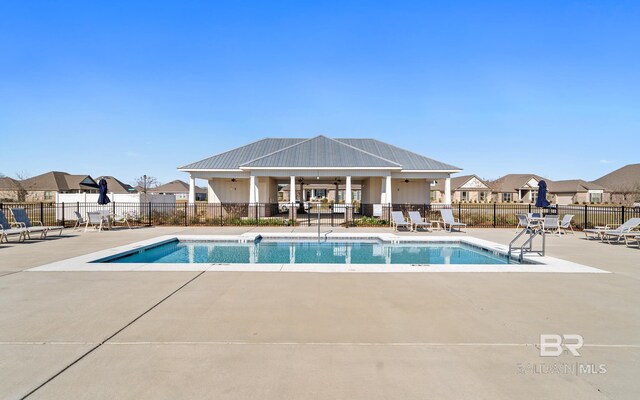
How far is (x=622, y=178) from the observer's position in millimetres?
62500

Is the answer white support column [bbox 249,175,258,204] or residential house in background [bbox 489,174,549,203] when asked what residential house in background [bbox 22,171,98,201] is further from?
residential house in background [bbox 489,174,549,203]

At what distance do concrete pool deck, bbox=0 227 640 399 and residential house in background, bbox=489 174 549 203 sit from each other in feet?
210

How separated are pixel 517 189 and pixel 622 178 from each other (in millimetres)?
18676

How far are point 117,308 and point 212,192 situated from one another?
2238 centimetres

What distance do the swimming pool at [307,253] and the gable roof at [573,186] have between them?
62.3 metres

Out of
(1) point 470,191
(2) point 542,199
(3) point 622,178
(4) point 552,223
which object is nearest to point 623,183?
(3) point 622,178

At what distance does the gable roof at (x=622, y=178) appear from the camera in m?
58.7

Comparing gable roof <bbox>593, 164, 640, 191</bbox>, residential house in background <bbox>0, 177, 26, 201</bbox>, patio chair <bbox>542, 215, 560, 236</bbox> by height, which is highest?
gable roof <bbox>593, 164, 640, 191</bbox>

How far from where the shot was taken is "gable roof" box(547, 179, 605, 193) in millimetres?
60812

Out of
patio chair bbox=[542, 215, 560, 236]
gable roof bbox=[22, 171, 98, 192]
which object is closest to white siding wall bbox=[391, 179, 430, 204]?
→ patio chair bbox=[542, 215, 560, 236]

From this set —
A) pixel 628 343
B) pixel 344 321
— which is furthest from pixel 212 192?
pixel 628 343

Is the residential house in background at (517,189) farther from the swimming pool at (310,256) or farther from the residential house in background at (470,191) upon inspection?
the swimming pool at (310,256)

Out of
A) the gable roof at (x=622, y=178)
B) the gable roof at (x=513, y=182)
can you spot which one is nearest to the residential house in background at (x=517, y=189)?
the gable roof at (x=513, y=182)

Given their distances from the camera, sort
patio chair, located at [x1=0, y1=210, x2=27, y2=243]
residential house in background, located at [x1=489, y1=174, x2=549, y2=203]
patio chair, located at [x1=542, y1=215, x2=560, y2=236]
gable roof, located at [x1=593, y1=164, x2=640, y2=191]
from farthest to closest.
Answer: residential house in background, located at [x1=489, y1=174, x2=549, y2=203] → gable roof, located at [x1=593, y1=164, x2=640, y2=191] → patio chair, located at [x1=542, y1=215, x2=560, y2=236] → patio chair, located at [x1=0, y1=210, x2=27, y2=243]
